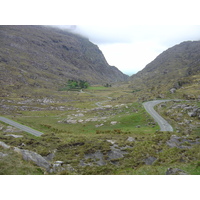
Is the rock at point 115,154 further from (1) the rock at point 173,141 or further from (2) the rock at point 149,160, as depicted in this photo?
(1) the rock at point 173,141

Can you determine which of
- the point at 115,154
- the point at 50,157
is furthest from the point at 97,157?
the point at 50,157

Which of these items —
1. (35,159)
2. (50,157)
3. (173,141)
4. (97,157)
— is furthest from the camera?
(173,141)

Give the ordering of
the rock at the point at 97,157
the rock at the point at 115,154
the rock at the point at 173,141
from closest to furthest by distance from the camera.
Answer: the rock at the point at 97,157 → the rock at the point at 115,154 → the rock at the point at 173,141

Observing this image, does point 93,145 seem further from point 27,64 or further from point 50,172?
point 27,64

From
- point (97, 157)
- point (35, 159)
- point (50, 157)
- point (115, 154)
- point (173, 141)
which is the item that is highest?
point (35, 159)

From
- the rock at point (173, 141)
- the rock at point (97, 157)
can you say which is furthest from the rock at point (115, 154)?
the rock at point (173, 141)

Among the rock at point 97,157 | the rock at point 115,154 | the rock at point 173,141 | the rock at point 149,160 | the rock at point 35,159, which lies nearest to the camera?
the rock at point 35,159

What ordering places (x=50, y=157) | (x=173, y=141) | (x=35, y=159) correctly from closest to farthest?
(x=35, y=159)
(x=50, y=157)
(x=173, y=141)

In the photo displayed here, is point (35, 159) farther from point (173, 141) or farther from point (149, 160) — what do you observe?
point (173, 141)

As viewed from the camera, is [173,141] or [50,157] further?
[173,141]

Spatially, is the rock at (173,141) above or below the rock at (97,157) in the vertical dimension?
above

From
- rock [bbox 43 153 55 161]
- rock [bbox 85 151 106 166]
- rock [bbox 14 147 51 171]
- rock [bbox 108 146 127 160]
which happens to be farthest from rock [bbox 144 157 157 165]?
rock [bbox 43 153 55 161]

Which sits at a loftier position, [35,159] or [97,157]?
[35,159]

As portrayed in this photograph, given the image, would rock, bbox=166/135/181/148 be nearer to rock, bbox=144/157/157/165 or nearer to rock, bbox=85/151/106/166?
rock, bbox=144/157/157/165
